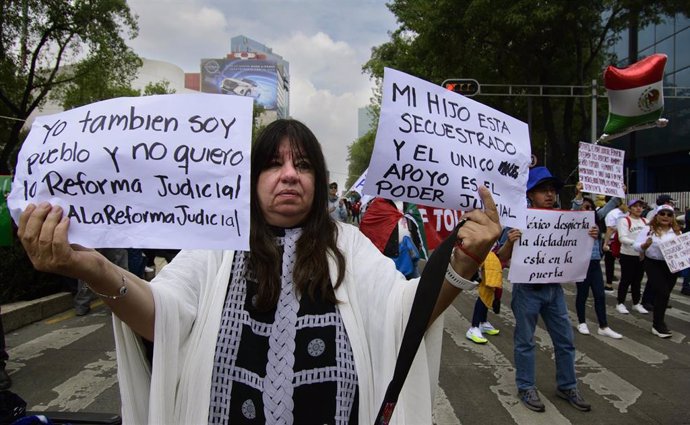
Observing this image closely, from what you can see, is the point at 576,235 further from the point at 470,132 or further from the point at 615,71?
the point at 615,71

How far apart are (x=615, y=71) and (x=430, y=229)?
19.6ft

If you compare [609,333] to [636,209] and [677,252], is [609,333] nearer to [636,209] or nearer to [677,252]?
[677,252]

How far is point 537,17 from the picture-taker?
1476 cm

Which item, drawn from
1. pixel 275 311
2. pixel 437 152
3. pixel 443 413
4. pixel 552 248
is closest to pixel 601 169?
pixel 552 248

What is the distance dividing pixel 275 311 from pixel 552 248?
143 inches

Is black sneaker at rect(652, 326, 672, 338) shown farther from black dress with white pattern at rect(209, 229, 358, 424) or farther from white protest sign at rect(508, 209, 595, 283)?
black dress with white pattern at rect(209, 229, 358, 424)

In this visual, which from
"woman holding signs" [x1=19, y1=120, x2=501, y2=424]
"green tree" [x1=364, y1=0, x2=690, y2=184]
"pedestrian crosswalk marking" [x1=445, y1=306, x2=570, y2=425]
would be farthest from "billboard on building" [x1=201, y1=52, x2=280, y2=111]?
"woman holding signs" [x1=19, y1=120, x2=501, y2=424]

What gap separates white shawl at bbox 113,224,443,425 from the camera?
4.89 ft

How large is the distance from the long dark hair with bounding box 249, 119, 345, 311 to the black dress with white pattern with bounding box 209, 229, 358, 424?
5cm

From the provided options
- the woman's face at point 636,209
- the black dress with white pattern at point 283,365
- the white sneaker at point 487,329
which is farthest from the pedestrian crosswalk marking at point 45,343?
the woman's face at point 636,209

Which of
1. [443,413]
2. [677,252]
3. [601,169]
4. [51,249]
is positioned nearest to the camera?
[51,249]

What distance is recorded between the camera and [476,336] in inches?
242

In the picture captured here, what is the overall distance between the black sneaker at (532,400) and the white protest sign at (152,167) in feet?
11.7

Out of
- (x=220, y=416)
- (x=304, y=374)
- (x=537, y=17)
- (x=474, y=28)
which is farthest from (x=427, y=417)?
(x=474, y=28)
